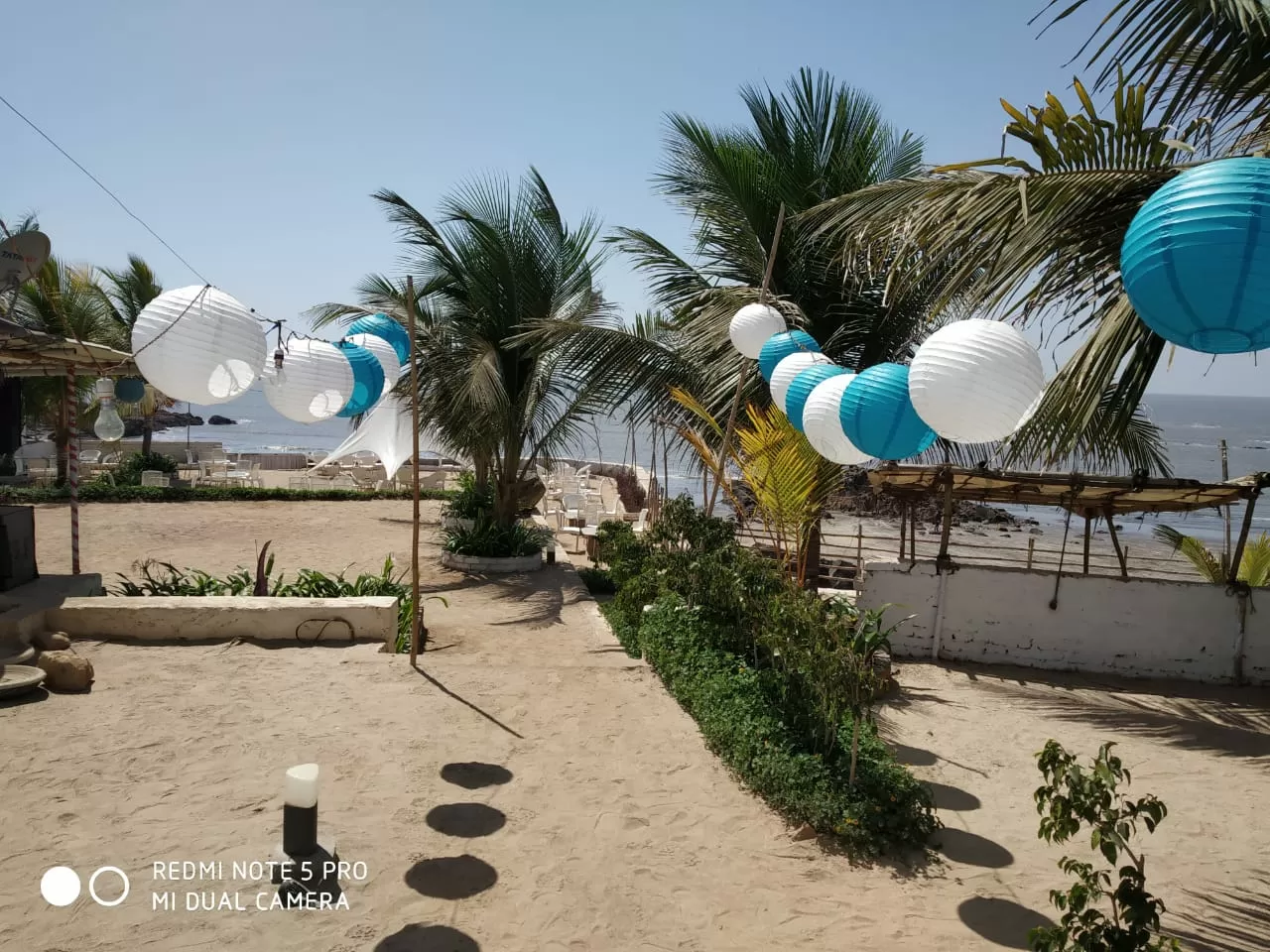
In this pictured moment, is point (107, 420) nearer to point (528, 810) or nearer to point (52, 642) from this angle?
point (52, 642)

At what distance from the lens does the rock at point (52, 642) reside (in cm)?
627

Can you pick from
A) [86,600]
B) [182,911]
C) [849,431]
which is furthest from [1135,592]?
[86,600]

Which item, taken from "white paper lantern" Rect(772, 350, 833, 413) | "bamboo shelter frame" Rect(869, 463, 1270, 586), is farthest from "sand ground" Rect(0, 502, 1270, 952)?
"white paper lantern" Rect(772, 350, 833, 413)

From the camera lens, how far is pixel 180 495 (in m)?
16.0

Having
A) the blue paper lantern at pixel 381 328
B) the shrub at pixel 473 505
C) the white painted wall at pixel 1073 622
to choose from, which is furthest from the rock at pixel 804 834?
the shrub at pixel 473 505

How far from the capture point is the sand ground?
3535 mm

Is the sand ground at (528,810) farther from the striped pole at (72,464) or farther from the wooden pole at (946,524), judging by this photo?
the striped pole at (72,464)

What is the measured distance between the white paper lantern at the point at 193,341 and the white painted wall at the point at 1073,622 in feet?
22.0

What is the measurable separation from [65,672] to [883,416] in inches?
221

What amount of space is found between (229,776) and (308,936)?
5.24ft

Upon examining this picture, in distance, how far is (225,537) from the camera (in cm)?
1241

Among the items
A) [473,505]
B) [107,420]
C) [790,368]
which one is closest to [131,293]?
[107,420]

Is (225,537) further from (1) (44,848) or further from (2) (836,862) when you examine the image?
(2) (836,862)
